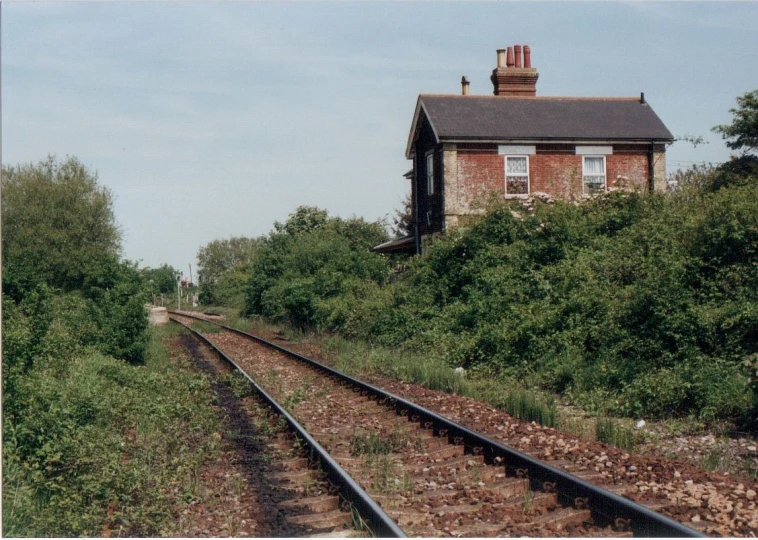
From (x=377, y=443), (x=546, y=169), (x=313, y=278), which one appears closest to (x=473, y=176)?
(x=546, y=169)

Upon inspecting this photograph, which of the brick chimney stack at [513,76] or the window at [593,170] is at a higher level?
the brick chimney stack at [513,76]

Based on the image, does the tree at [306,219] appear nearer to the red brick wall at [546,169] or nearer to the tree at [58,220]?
the tree at [58,220]

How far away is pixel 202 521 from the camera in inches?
264

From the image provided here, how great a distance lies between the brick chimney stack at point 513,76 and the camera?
32781 mm

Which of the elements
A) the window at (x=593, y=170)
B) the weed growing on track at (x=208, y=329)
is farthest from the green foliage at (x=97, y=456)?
the weed growing on track at (x=208, y=329)

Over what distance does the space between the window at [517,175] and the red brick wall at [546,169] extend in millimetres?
A: 184

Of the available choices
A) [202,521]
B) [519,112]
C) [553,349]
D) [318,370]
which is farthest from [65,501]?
[519,112]

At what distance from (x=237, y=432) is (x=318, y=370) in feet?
22.8

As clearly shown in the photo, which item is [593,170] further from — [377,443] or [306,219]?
[306,219]

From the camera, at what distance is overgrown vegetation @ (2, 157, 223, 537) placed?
22.6 feet

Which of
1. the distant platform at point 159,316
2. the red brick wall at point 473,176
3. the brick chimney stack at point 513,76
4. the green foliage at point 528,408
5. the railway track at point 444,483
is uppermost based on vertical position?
the brick chimney stack at point 513,76

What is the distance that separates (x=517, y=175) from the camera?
30.0 metres

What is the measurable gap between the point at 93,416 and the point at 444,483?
5117 millimetres

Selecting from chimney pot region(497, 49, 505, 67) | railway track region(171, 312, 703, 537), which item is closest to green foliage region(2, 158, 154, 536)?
railway track region(171, 312, 703, 537)
